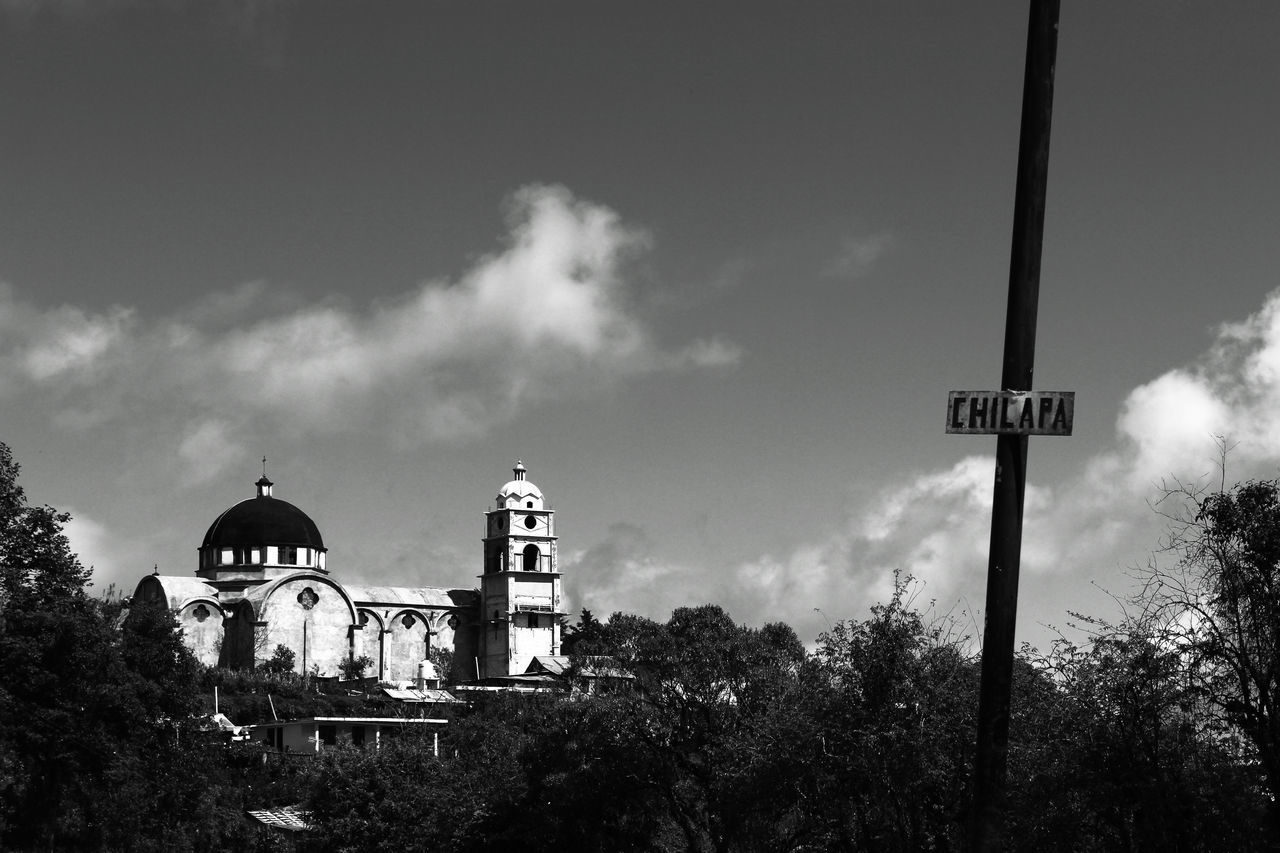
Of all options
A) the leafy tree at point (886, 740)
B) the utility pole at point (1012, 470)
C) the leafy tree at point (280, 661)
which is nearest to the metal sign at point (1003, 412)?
the utility pole at point (1012, 470)

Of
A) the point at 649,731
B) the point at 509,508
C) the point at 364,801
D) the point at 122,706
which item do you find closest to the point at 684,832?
the point at 649,731

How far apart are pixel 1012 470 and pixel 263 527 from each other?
120465 mm

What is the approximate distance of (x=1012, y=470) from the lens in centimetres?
928

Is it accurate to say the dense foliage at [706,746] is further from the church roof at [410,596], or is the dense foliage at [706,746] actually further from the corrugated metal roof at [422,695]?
the church roof at [410,596]

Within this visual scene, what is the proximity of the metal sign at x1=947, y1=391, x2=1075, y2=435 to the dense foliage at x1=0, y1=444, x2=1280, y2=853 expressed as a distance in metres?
9.32

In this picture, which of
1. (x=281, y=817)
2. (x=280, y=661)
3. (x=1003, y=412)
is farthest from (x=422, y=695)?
(x=1003, y=412)

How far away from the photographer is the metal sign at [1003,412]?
29.5ft

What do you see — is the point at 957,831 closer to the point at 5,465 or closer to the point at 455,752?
the point at 5,465

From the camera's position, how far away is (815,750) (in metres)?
29.3

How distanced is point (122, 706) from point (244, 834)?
1531cm

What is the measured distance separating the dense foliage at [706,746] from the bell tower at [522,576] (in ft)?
186

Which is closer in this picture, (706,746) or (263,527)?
Result: (706,746)

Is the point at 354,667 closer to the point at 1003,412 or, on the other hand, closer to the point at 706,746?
the point at 706,746

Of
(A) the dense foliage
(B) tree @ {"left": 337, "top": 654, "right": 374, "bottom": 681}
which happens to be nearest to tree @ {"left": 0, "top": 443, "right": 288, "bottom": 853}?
(A) the dense foliage
